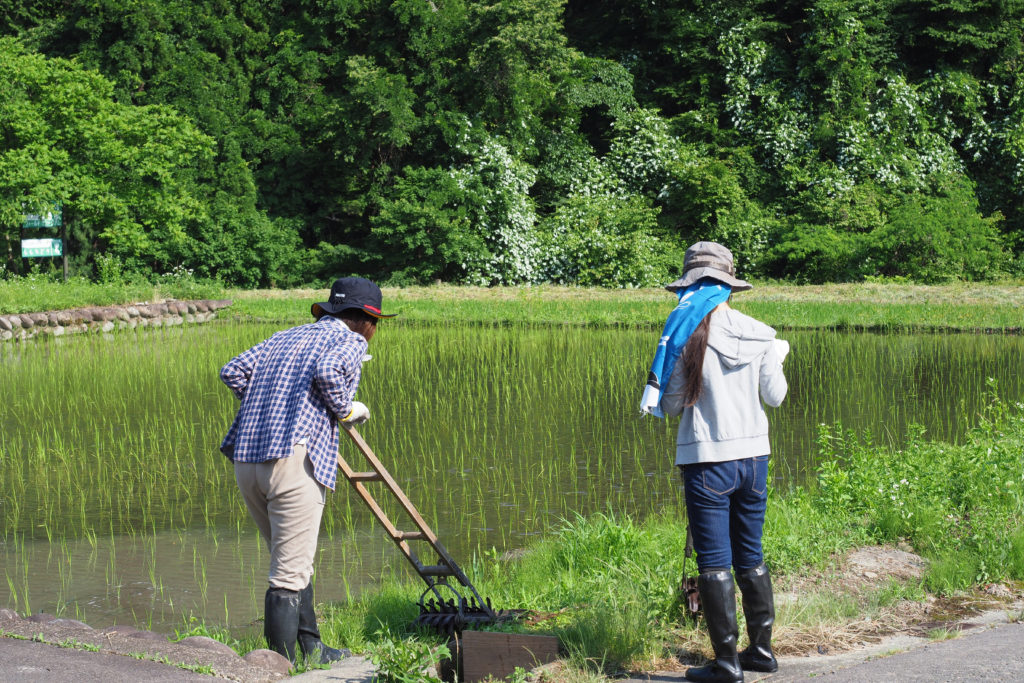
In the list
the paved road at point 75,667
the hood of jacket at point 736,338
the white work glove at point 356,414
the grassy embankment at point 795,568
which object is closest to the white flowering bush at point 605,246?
the grassy embankment at point 795,568

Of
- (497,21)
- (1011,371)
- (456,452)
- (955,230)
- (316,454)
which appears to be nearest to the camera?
(316,454)

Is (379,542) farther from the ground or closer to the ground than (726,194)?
closer to the ground

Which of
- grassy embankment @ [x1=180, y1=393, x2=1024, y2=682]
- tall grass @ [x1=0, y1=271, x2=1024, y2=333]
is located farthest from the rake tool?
tall grass @ [x1=0, y1=271, x2=1024, y2=333]

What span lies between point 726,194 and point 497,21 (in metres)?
8.50

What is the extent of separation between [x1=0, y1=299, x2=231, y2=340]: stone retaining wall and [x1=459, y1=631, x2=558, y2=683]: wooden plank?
17.4 metres

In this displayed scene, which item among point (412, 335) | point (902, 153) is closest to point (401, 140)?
point (412, 335)

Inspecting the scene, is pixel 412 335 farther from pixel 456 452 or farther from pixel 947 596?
pixel 947 596

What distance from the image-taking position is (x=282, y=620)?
171 inches

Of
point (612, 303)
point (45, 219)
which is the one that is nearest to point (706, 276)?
point (612, 303)

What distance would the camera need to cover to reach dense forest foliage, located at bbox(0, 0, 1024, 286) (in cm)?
2995

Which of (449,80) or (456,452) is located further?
(449,80)

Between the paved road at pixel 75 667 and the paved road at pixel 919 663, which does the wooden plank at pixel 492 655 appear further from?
the paved road at pixel 75 667

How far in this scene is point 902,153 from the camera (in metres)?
31.1

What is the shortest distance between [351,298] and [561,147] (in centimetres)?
2964
